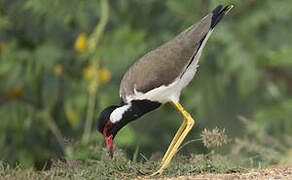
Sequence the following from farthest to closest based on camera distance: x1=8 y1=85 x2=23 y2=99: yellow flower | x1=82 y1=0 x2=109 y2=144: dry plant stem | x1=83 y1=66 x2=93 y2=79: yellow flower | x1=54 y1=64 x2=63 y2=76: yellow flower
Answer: x1=8 y1=85 x2=23 y2=99: yellow flower < x1=54 y1=64 x2=63 y2=76: yellow flower < x1=83 y1=66 x2=93 y2=79: yellow flower < x1=82 y1=0 x2=109 y2=144: dry plant stem

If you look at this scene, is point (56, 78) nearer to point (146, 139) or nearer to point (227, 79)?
point (146, 139)

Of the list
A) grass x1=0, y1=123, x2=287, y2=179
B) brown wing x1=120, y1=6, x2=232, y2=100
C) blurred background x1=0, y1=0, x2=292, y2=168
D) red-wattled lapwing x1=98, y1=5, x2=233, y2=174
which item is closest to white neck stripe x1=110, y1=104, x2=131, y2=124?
red-wattled lapwing x1=98, y1=5, x2=233, y2=174

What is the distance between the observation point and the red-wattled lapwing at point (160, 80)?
5.40m

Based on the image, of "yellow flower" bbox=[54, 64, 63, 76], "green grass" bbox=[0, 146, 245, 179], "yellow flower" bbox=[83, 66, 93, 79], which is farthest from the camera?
"yellow flower" bbox=[54, 64, 63, 76]

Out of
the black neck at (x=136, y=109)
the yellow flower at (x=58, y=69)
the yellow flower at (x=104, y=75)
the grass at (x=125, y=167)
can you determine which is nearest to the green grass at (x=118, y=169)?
the grass at (x=125, y=167)

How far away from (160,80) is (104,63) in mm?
3168

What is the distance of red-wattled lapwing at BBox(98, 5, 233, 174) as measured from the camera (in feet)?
17.7

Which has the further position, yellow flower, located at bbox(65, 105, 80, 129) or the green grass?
yellow flower, located at bbox(65, 105, 80, 129)

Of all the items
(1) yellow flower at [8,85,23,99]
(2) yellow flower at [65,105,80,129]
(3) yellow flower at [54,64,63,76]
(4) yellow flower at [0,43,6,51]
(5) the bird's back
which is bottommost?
(2) yellow flower at [65,105,80,129]

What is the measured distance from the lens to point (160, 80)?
5379 mm

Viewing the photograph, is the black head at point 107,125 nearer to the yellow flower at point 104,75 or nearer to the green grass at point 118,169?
the green grass at point 118,169

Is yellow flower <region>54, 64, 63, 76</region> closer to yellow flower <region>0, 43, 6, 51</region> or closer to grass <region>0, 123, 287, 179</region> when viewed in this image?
yellow flower <region>0, 43, 6, 51</region>

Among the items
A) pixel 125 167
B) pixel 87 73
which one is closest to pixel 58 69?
pixel 87 73

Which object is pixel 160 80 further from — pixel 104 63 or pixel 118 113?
pixel 104 63
